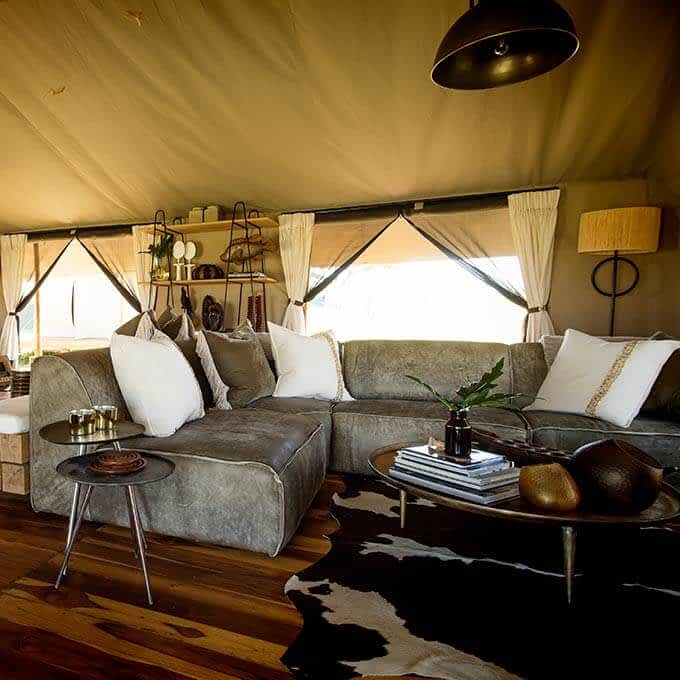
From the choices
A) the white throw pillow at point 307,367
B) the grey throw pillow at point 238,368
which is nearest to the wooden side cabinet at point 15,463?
the grey throw pillow at point 238,368

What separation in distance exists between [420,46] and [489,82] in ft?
4.25

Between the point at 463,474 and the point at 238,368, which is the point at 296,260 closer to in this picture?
the point at 238,368

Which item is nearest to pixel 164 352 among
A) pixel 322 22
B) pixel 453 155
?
pixel 322 22

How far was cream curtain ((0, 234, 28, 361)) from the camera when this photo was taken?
5690 mm

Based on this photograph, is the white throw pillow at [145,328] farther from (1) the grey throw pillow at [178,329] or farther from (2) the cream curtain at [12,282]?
(2) the cream curtain at [12,282]

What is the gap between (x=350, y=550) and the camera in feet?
6.51

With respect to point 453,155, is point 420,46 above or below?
above

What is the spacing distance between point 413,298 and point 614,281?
1593 mm

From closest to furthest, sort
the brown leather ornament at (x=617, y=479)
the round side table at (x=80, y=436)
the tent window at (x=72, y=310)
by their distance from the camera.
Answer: the brown leather ornament at (x=617, y=479)
the round side table at (x=80, y=436)
the tent window at (x=72, y=310)

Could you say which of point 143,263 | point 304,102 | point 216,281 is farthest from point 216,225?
point 304,102

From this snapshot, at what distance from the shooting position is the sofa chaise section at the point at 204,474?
6.31ft

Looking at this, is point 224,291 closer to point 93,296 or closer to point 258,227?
point 258,227

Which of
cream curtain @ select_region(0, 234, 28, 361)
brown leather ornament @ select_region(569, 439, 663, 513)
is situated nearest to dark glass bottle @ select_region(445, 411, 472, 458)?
brown leather ornament @ select_region(569, 439, 663, 513)

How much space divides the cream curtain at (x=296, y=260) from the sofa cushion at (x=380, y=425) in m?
1.66
